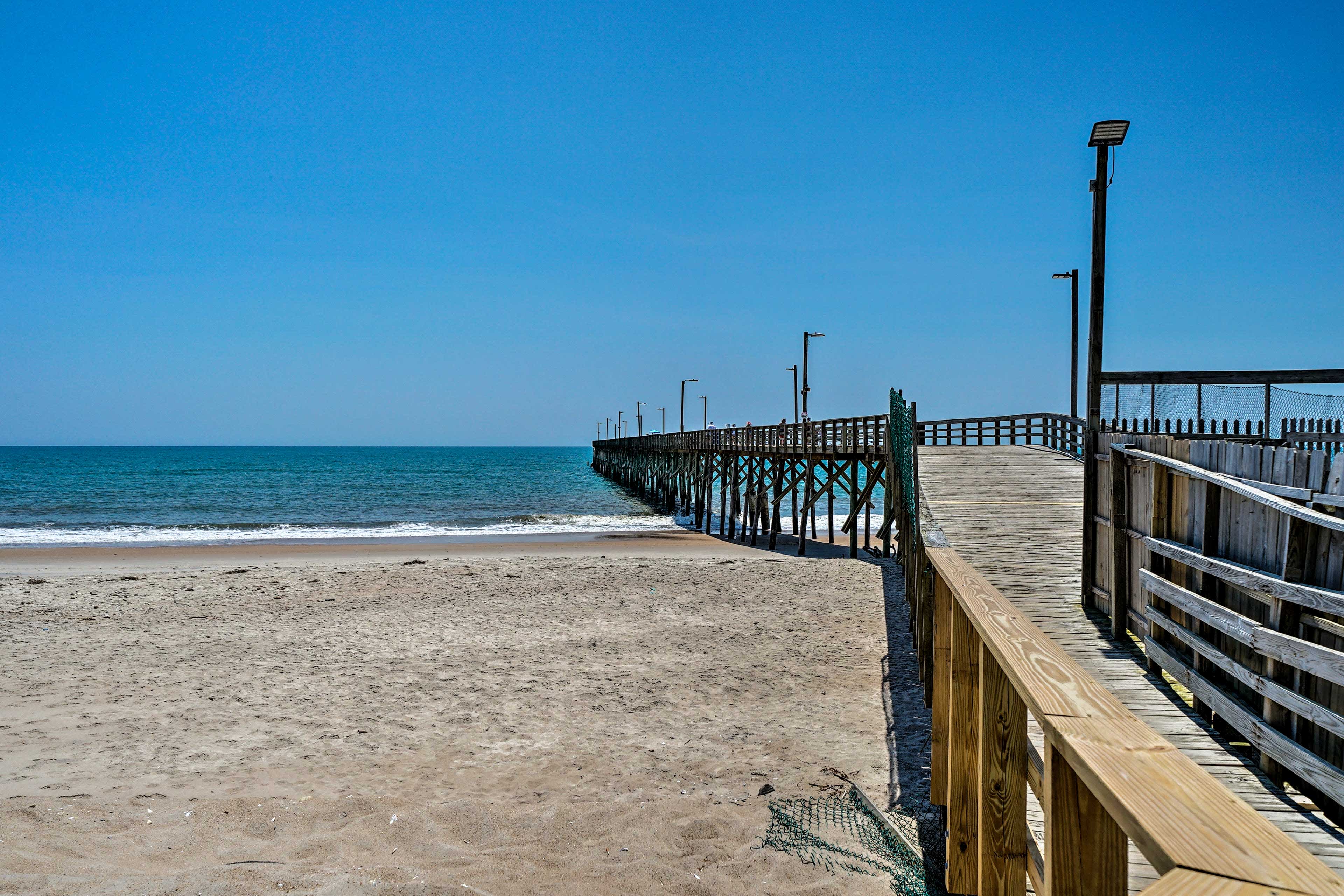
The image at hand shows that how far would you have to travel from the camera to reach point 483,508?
1534 inches

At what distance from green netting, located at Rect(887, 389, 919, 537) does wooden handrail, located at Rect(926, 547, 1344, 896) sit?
6.20m

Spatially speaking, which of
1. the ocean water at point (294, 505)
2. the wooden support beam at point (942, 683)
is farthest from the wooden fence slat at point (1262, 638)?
the ocean water at point (294, 505)

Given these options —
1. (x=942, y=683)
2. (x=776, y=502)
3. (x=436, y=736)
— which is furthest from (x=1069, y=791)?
(x=776, y=502)

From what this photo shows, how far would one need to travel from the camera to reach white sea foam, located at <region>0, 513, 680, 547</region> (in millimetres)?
25359

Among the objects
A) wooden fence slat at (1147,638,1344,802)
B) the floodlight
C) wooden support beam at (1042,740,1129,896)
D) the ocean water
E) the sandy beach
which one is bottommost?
the ocean water

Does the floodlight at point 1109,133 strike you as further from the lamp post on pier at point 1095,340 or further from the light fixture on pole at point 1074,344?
the light fixture on pole at point 1074,344

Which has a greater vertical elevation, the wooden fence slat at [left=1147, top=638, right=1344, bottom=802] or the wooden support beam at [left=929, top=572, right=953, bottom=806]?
the wooden support beam at [left=929, top=572, right=953, bottom=806]

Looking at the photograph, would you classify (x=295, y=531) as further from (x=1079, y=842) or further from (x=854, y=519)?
(x=1079, y=842)

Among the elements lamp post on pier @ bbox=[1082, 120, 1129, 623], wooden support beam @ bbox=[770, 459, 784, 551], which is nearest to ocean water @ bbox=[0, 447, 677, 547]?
wooden support beam @ bbox=[770, 459, 784, 551]

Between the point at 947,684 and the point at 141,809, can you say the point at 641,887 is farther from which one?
the point at 141,809

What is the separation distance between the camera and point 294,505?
40.7 m

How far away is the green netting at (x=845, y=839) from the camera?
178 inches

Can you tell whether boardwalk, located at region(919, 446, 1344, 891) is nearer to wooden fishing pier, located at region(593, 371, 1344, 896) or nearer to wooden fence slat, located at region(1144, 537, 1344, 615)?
wooden fishing pier, located at region(593, 371, 1344, 896)

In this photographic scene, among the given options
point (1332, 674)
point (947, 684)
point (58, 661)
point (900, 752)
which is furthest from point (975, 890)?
point (58, 661)
